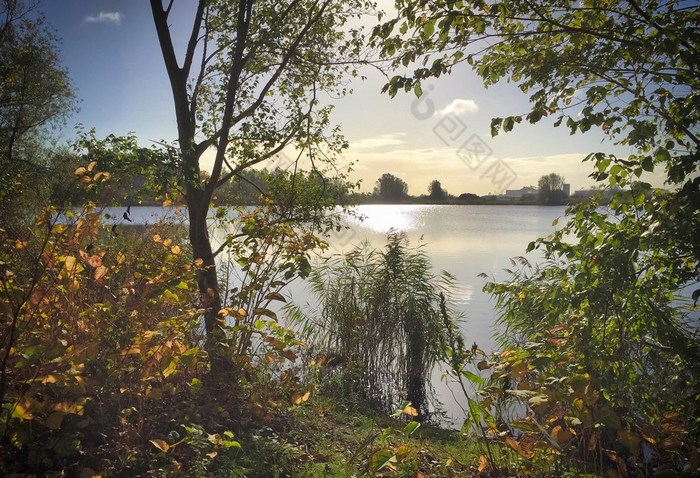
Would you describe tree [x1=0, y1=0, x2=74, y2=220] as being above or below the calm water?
above

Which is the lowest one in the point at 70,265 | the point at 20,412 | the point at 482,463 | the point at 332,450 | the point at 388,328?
the point at 332,450

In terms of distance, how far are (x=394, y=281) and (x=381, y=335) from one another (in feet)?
3.04

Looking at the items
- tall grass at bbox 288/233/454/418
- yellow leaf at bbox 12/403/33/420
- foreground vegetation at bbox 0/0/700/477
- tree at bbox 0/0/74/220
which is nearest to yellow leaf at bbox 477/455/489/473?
foreground vegetation at bbox 0/0/700/477

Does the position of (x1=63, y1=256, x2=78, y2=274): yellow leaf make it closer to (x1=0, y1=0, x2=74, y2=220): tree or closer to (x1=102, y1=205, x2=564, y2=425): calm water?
(x1=102, y1=205, x2=564, y2=425): calm water

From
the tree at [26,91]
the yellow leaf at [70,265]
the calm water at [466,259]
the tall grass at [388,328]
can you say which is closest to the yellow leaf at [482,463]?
the calm water at [466,259]

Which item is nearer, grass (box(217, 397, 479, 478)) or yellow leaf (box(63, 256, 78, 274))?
yellow leaf (box(63, 256, 78, 274))

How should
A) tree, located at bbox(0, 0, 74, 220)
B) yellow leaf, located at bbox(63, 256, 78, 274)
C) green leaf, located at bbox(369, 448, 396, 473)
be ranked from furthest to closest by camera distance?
1. tree, located at bbox(0, 0, 74, 220)
2. yellow leaf, located at bbox(63, 256, 78, 274)
3. green leaf, located at bbox(369, 448, 396, 473)

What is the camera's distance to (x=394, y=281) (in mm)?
7730

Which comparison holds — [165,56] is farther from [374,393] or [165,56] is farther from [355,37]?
[374,393]

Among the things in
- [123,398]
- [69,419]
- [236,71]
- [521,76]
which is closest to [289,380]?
[123,398]

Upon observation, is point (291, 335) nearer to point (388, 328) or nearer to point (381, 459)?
point (381, 459)

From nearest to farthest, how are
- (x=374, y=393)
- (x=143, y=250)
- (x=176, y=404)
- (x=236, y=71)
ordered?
(x=176, y=404)
(x=236, y=71)
(x=143, y=250)
(x=374, y=393)

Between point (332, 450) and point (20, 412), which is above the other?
point (20, 412)

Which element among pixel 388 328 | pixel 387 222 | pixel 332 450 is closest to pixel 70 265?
pixel 332 450
